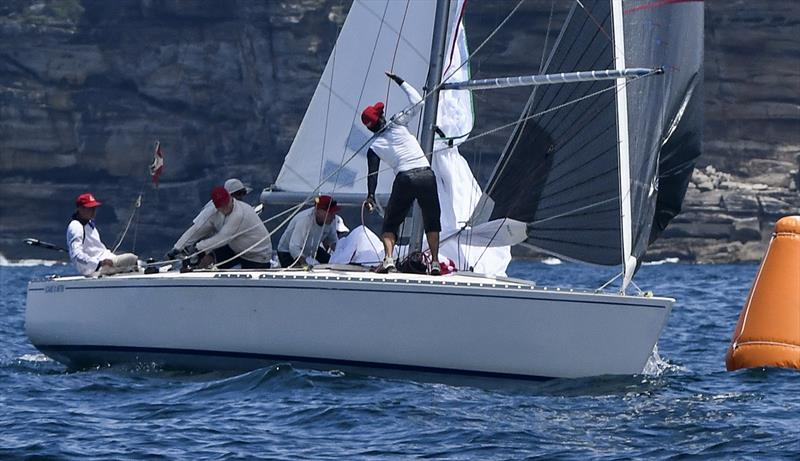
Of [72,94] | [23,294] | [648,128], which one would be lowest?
[23,294]

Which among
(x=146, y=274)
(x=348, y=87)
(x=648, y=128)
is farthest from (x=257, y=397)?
(x=348, y=87)

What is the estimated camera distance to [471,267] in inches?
416

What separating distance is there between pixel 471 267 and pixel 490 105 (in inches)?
1705

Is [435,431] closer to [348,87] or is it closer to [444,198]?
[444,198]

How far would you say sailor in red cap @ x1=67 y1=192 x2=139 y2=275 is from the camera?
1047 cm

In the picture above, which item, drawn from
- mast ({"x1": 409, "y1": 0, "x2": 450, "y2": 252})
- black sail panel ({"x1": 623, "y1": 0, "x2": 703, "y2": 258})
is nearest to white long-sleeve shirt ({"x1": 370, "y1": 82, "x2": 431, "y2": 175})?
mast ({"x1": 409, "y1": 0, "x2": 450, "y2": 252})

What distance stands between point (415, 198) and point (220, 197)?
1.35 metres

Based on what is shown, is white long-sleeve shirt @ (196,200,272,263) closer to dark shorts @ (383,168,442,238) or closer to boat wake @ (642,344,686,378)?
dark shorts @ (383,168,442,238)

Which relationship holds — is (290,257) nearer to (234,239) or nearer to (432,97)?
(234,239)

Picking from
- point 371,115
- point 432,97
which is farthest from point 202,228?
point 432,97

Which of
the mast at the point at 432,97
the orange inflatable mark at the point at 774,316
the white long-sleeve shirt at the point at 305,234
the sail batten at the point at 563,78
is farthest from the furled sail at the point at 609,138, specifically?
the white long-sleeve shirt at the point at 305,234

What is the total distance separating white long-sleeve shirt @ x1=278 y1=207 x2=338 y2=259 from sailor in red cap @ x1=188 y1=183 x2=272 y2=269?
0.32 m

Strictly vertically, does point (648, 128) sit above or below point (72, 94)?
below

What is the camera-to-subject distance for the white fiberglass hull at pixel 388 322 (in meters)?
8.66
